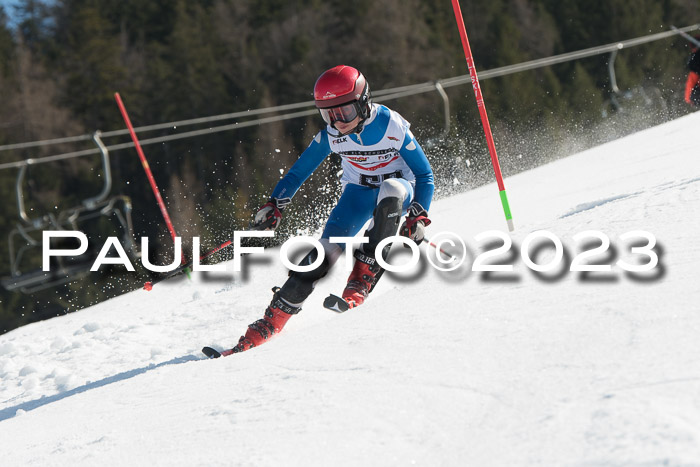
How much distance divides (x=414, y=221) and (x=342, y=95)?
2.57 ft

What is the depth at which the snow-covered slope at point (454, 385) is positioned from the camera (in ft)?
6.48

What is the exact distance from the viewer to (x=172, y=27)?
149 feet

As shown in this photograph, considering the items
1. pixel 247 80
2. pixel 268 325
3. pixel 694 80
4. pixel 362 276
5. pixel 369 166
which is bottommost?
pixel 268 325

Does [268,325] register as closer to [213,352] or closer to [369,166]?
[213,352]

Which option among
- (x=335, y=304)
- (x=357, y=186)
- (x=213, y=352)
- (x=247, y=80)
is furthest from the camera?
(x=247, y=80)

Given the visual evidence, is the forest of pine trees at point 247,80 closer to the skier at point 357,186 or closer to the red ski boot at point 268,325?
the skier at point 357,186

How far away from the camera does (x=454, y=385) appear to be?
93.7 inches

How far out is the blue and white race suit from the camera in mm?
4457

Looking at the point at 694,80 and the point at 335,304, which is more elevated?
the point at 694,80

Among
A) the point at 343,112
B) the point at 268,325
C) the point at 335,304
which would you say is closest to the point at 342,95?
the point at 343,112

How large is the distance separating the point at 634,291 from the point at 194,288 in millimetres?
4745

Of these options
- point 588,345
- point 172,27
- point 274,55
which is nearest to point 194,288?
point 588,345

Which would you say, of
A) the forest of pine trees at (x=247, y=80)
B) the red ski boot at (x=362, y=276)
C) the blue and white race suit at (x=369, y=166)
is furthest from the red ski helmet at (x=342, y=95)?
the forest of pine trees at (x=247, y=80)

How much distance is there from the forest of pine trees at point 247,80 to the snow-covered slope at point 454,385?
25.9 meters
